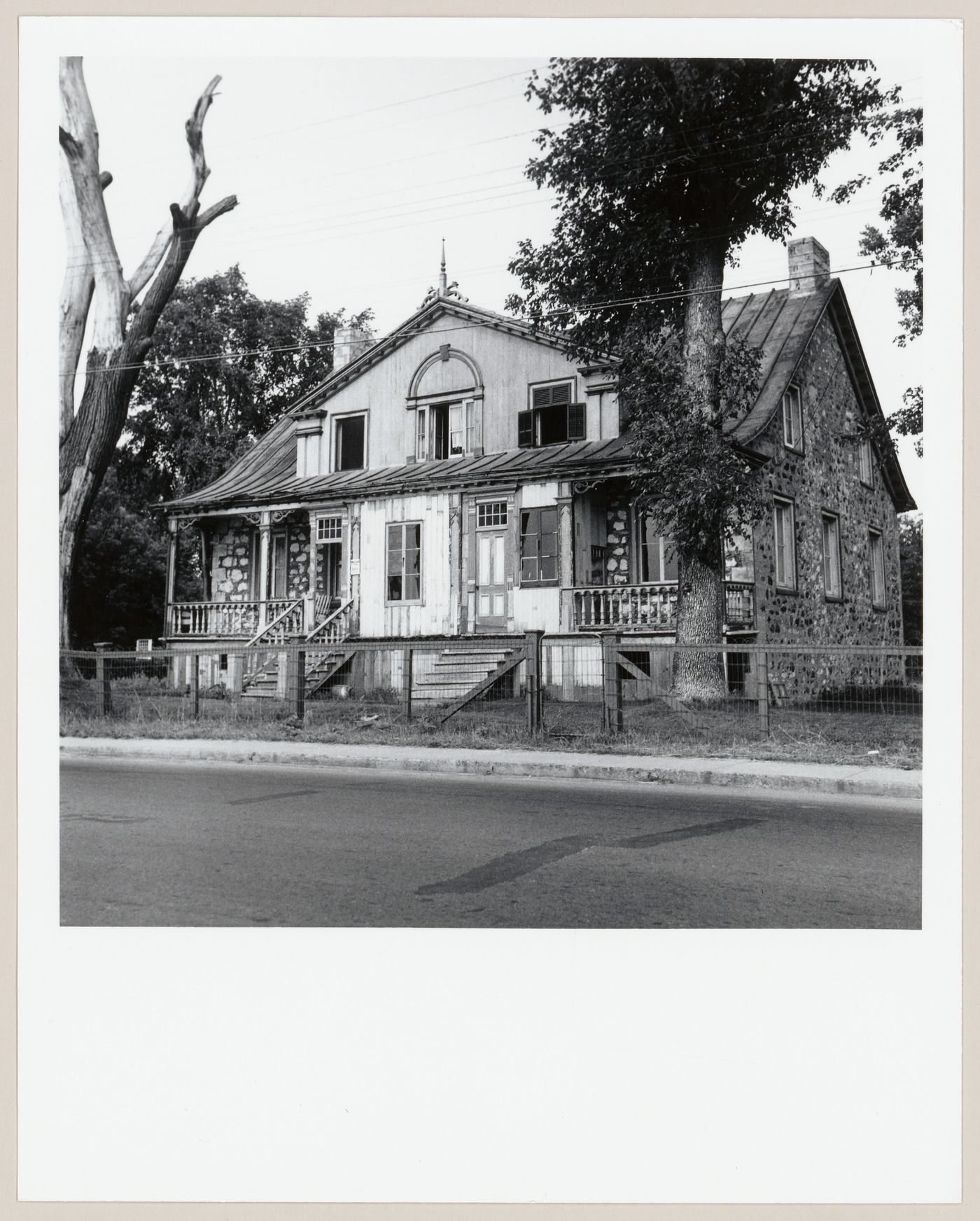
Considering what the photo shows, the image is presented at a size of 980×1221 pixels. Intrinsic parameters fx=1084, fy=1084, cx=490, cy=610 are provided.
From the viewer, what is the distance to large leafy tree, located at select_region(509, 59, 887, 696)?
1347 centimetres

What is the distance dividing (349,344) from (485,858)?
2067 cm

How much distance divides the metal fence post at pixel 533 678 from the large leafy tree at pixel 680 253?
246 centimetres

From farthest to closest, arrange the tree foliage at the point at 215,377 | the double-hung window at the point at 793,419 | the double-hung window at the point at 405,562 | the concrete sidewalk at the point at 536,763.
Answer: the tree foliage at the point at 215,377, the double-hung window at the point at 405,562, the double-hung window at the point at 793,419, the concrete sidewalk at the point at 536,763

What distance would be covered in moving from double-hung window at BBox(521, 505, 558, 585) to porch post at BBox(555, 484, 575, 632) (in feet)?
0.55

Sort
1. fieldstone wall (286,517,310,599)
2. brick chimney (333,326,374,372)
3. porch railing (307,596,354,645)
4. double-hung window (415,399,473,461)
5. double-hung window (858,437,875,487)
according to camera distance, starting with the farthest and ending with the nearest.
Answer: brick chimney (333,326,374,372) → fieldstone wall (286,517,310,599) → double-hung window (858,437,875,487) → double-hung window (415,399,473,461) → porch railing (307,596,354,645)

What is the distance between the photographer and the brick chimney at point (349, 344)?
83.0 feet

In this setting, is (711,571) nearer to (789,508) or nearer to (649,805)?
(789,508)

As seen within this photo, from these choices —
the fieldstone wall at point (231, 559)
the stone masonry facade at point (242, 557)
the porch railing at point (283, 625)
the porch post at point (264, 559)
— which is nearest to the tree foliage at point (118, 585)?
the fieldstone wall at point (231, 559)

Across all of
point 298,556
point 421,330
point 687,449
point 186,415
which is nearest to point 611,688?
point 687,449

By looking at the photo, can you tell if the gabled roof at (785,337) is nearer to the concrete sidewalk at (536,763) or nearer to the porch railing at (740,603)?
the porch railing at (740,603)

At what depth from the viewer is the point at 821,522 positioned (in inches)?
840

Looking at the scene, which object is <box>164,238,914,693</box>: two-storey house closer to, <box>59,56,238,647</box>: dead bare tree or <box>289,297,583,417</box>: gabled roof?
<box>289,297,583,417</box>: gabled roof

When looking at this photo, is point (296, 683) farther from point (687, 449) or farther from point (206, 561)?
point (206, 561)

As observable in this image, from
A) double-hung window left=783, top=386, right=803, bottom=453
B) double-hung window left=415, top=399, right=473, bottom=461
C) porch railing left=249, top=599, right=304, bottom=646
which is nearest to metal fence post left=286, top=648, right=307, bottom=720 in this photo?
porch railing left=249, top=599, right=304, bottom=646
